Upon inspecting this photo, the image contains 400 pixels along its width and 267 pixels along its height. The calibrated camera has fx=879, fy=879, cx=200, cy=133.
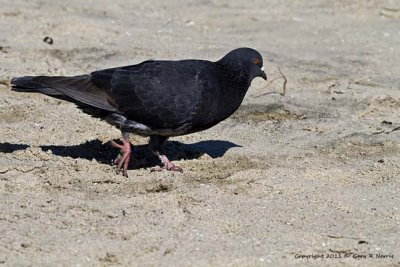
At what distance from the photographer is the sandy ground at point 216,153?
5.56 metres

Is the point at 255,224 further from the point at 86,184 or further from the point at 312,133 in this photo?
the point at 312,133

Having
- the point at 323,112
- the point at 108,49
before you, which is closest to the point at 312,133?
the point at 323,112

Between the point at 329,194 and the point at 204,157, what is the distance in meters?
1.31

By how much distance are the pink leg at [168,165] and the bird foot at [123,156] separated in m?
0.31

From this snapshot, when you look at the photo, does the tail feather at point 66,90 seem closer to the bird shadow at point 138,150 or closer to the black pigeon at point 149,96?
the black pigeon at point 149,96

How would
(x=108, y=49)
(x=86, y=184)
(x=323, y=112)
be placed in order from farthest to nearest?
(x=108, y=49) → (x=323, y=112) → (x=86, y=184)

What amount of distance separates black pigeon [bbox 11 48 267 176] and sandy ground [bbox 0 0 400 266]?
374mm

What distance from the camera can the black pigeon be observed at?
710 cm

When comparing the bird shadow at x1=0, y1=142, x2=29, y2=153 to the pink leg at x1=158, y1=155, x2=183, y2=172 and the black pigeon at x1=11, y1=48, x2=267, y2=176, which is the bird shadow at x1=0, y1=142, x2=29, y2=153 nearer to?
the black pigeon at x1=11, y1=48, x2=267, y2=176

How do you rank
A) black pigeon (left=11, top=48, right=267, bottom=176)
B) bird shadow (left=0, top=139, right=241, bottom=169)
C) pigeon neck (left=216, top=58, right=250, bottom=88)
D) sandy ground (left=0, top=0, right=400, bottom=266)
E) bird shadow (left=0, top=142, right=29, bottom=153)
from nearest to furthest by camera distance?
sandy ground (left=0, top=0, right=400, bottom=266) → black pigeon (left=11, top=48, right=267, bottom=176) → bird shadow (left=0, top=142, right=29, bottom=153) → bird shadow (left=0, top=139, right=241, bottom=169) → pigeon neck (left=216, top=58, right=250, bottom=88)

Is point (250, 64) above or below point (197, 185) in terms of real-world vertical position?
above

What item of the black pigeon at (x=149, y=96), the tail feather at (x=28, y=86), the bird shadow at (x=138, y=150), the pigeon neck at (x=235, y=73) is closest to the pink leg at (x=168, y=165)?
the black pigeon at (x=149, y=96)

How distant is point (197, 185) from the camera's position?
6.68 metres

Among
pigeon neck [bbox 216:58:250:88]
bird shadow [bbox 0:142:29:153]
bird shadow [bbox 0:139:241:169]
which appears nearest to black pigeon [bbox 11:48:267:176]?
pigeon neck [bbox 216:58:250:88]
